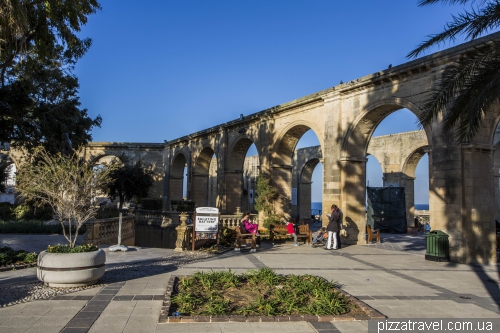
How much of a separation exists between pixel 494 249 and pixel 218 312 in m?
8.84

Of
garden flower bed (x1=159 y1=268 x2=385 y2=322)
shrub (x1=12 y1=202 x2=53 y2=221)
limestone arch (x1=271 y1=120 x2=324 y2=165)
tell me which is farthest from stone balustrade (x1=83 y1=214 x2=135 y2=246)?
limestone arch (x1=271 y1=120 x2=324 y2=165)

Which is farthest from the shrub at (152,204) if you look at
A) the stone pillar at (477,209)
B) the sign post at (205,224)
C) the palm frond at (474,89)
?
the palm frond at (474,89)

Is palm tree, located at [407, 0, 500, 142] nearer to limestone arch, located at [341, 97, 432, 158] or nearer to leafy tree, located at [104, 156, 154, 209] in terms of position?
limestone arch, located at [341, 97, 432, 158]

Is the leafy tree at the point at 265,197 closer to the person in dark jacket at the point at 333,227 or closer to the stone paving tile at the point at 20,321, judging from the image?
the person in dark jacket at the point at 333,227

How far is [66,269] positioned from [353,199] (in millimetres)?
Result: 10589

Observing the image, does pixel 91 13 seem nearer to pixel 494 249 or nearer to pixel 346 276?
pixel 346 276

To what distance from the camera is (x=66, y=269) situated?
608 cm

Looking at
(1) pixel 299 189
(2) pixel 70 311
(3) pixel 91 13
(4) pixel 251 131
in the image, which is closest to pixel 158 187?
(1) pixel 299 189

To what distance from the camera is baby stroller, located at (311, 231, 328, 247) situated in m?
13.6

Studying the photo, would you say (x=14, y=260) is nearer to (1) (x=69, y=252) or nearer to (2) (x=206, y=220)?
(1) (x=69, y=252)

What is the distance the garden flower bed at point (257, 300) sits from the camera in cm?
491

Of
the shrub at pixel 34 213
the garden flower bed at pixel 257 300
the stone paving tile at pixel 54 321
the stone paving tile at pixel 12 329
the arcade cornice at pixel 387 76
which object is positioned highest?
the arcade cornice at pixel 387 76

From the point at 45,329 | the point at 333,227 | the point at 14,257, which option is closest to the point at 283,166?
the point at 333,227

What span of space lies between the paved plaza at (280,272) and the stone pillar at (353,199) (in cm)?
225
